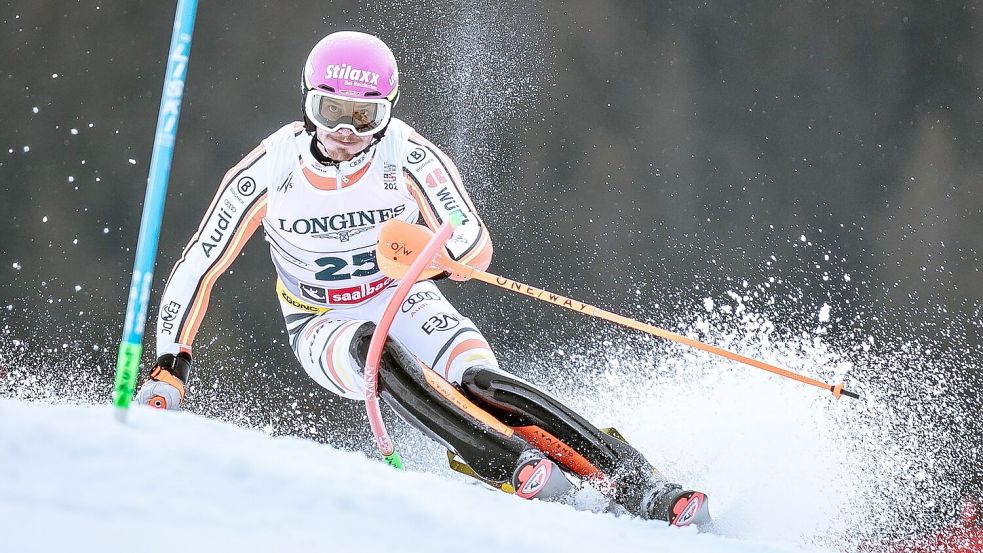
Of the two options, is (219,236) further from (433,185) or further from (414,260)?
(414,260)

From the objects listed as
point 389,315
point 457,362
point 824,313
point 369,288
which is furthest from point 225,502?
point 824,313

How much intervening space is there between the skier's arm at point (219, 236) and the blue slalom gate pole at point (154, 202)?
871mm

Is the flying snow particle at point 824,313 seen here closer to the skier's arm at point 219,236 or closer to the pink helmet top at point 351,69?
the pink helmet top at point 351,69

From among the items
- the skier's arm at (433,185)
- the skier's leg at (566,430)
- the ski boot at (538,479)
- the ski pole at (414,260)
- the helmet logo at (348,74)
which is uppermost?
the helmet logo at (348,74)

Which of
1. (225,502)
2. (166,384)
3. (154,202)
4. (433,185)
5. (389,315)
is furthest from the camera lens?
(433,185)

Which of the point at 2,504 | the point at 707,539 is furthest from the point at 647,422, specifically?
the point at 2,504

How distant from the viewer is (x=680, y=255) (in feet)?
17.1

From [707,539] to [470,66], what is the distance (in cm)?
370

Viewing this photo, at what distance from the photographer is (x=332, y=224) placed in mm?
3199

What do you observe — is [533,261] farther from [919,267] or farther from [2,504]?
[2,504]

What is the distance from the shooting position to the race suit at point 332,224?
312cm

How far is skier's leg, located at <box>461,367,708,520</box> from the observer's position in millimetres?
2742

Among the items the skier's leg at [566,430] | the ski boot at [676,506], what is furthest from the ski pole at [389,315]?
the ski boot at [676,506]

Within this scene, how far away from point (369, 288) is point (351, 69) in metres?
0.80
